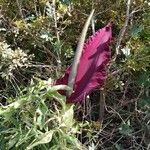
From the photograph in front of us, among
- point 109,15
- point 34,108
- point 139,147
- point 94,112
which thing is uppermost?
point 109,15

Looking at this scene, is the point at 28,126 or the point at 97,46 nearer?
the point at 28,126

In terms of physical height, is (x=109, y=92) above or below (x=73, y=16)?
below

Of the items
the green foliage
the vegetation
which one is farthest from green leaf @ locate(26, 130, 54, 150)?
the vegetation

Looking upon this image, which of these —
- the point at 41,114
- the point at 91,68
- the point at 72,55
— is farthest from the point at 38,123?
the point at 72,55

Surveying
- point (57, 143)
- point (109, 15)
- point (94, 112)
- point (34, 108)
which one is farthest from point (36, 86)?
point (109, 15)

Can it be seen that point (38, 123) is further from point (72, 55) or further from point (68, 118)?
point (72, 55)

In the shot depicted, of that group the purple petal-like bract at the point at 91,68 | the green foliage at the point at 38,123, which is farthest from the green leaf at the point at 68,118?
the purple petal-like bract at the point at 91,68

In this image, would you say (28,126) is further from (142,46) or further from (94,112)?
(142,46)
